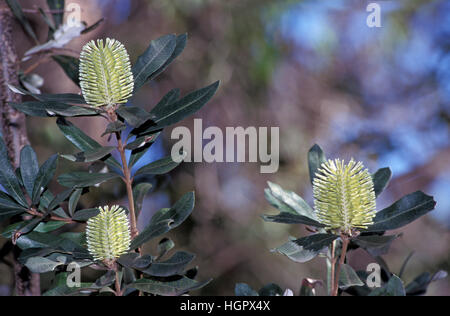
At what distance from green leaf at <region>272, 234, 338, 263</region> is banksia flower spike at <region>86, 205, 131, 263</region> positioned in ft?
0.39

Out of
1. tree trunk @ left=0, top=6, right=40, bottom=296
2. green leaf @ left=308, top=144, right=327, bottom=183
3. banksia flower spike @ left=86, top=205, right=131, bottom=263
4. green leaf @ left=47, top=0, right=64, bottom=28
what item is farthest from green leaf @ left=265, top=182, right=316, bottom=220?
green leaf @ left=47, top=0, right=64, bottom=28

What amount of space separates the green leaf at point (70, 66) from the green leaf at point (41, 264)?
Answer: 16 cm

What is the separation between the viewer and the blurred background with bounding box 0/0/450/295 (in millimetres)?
1276

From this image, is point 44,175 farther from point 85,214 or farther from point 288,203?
point 288,203

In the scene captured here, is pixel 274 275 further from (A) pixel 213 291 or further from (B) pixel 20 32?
(B) pixel 20 32

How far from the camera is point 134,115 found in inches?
13.1

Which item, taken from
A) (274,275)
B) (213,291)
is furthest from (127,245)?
(274,275)

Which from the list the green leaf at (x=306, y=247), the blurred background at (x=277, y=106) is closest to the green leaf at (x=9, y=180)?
the green leaf at (x=306, y=247)

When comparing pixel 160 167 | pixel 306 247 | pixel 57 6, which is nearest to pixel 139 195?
pixel 160 167

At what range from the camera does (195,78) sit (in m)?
1.37

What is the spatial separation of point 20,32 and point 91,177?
925mm

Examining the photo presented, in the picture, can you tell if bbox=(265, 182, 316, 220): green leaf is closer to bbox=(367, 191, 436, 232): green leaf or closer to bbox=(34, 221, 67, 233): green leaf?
bbox=(367, 191, 436, 232): green leaf

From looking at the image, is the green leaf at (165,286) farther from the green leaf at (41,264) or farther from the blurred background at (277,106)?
the blurred background at (277,106)

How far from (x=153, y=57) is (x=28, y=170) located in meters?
0.14
